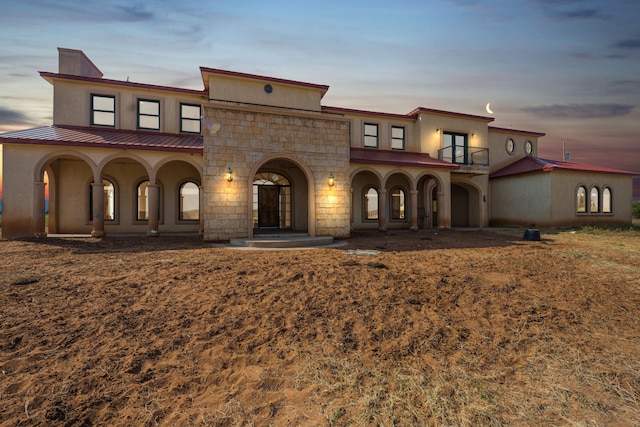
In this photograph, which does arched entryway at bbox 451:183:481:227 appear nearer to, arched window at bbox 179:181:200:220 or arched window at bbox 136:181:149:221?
arched window at bbox 179:181:200:220

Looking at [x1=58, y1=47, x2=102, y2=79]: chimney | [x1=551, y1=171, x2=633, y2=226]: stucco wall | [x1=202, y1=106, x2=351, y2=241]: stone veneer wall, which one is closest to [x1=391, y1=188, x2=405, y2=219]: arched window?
[x1=202, y1=106, x2=351, y2=241]: stone veneer wall

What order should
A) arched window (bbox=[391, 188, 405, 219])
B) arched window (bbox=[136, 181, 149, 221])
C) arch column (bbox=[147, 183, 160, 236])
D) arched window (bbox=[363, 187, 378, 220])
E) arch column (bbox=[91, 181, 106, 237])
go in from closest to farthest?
arch column (bbox=[91, 181, 106, 237]) → arch column (bbox=[147, 183, 160, 236]) → arched window (bbox=[136, 181, 149, 221]) → arched window (bbox=[363, 187, 378, 220]) → arched window (bbox=[391, 188, 405, 219])

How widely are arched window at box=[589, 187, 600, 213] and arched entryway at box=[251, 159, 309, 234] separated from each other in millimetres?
17824

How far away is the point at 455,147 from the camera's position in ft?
66.4

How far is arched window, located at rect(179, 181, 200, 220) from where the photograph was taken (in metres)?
16.0

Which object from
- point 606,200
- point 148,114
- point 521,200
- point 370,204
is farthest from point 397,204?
point 148,114

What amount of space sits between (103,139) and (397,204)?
15.9 meters

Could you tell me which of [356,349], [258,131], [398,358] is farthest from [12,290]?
[258,131]

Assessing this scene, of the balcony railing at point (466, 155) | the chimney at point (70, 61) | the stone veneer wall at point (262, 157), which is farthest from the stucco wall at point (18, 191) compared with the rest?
the balcony railing at point (466, 155)

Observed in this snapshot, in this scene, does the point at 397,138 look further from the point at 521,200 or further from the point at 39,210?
Answer: the point at 39,210

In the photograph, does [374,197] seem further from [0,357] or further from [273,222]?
[0,357]

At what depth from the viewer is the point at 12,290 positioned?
5414 mm

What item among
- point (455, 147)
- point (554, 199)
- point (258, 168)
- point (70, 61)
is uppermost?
point (70, 61)

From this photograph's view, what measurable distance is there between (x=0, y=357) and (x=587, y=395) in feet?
21.6
